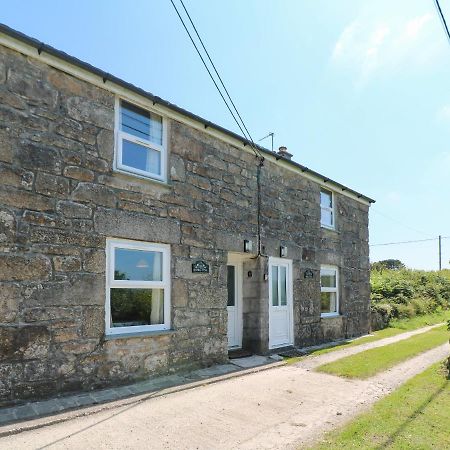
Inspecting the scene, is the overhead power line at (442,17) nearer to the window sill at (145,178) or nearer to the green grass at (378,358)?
the window sill at (145,178)

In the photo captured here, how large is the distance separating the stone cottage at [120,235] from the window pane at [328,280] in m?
1.80

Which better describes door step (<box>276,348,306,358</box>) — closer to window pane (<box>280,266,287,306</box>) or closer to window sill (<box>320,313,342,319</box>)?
window pane (<box>280,266,287,306</box>)

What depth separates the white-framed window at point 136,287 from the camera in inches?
241

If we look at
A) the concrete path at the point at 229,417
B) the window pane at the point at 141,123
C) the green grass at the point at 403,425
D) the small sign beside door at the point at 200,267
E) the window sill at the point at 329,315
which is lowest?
the concrete path at the point at 229,417

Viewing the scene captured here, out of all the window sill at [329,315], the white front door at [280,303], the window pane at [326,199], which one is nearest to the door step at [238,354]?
the white front door at [280,303]

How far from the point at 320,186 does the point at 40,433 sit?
9289mm

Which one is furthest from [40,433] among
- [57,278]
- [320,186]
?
[320,186]

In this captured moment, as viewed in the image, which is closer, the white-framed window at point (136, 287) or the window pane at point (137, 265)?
the white-framed window at point (136, 287)

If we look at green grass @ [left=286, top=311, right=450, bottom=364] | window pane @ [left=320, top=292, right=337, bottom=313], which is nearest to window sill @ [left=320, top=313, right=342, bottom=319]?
window pane @ [left=320, top=292, right=337, bottom=313]

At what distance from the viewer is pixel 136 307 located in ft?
21.2

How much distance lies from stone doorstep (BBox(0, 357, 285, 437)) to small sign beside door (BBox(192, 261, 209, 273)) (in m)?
1.75

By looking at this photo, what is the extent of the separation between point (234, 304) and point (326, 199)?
191 inches

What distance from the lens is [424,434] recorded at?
4238 millimetres

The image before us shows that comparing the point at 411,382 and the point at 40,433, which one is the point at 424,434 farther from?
the point at 40,433
